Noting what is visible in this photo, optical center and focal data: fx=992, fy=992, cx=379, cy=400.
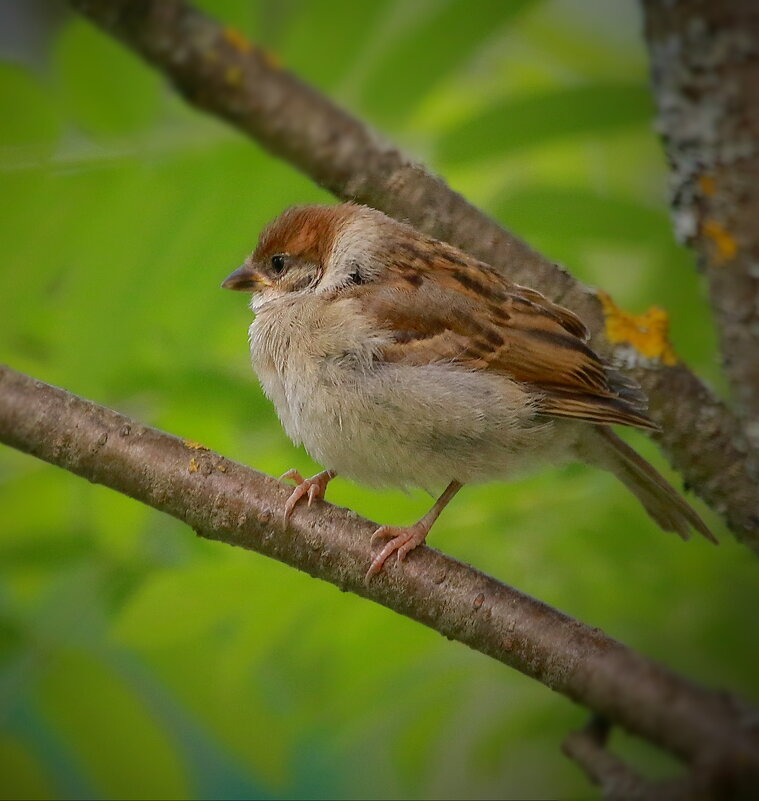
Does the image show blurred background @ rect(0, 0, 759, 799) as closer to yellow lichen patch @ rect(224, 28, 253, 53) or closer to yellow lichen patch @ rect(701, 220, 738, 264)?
yellow lichen patch @ rect(224, 28, 253, 53)

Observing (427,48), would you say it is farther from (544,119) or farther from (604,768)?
(604,768)

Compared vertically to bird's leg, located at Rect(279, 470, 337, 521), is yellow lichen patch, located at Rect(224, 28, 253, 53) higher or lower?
higher

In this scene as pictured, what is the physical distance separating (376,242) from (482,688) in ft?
2.08

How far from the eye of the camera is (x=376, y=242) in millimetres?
1404

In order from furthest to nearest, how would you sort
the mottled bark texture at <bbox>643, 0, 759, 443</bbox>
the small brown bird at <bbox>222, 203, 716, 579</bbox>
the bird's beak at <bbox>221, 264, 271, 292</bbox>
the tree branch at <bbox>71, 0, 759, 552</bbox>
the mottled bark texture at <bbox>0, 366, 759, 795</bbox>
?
the bird's beak at <bbox>221, 264, 271, 292</bbox>, the small brown bird at <bbox>222, 203, 716, 579</bbox>, the tree branch at <bbox>71, 0, 759, 552</bbox>, the mottled bark texture at <bbox>0, 366, 759, 795</bbox>, the mottled bark texture at <bbox>643, 0, 759, 443</bbox>

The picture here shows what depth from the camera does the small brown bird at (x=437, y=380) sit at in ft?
4.21

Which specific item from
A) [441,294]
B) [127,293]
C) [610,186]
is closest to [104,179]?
[127,293]

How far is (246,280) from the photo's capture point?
4.83ft

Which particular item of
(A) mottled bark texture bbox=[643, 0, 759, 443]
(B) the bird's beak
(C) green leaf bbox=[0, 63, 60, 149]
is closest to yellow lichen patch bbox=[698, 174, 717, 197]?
(A) mottled bark texture bbox=[643, 0, 759, 443]

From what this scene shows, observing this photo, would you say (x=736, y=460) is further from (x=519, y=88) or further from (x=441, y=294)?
(x=519, y=88)

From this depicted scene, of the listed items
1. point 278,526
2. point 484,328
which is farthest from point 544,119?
point 278,526

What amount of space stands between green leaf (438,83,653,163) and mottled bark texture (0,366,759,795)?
54cm

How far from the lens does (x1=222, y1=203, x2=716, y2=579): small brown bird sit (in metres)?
1.28

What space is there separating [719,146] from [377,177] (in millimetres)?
552
